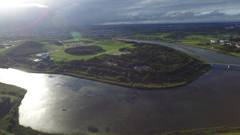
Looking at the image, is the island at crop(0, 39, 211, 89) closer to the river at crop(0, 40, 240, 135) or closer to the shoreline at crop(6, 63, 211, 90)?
the shoreline at crop(6, 63, 211, 90)

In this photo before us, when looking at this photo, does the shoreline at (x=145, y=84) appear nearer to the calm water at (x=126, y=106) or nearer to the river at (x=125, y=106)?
the river at (x=125, y=106)

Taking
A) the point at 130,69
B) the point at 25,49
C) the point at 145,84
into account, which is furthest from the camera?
the point at 25,49

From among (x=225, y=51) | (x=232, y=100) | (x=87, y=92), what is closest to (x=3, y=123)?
(x=87, y=92)

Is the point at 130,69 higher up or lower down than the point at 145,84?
higher up

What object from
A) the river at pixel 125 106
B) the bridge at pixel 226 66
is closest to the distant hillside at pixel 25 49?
the river at pixel 125 106

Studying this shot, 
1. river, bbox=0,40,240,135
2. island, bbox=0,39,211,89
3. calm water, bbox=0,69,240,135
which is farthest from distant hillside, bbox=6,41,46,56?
calm water, bbox=0,69,240,135

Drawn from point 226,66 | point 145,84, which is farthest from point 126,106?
point 226,66

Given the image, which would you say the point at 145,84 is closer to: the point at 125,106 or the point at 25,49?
the point at 125,106
